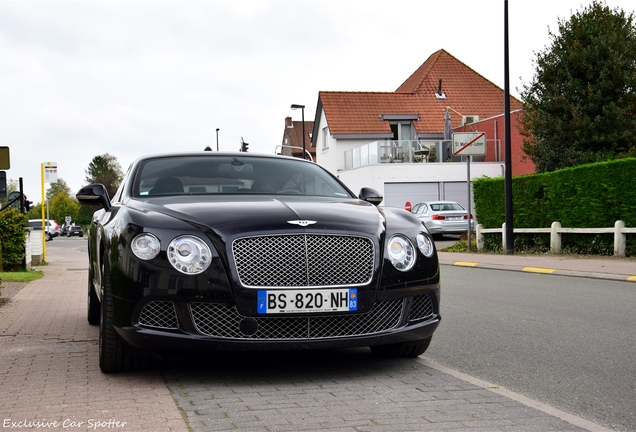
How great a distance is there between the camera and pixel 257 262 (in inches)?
194

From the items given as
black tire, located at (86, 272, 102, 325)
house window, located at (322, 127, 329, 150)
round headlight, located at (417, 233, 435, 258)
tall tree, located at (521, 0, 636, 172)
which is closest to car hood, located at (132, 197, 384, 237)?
round headlight, located at (417, 233, 435, 258)

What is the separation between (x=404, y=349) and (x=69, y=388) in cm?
225

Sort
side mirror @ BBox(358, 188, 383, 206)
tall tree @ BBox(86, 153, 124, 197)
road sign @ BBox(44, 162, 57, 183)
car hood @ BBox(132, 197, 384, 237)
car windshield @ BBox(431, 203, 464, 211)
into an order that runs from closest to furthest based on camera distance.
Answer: car hood @ BBox(132, 197, 384, 237), side mirror @ BBox(358, 188, 383, 206), road sign @ BBox(44, 162, 57, 183), car windshield @ BBox(431, 203, 464, 211), tall tree @ BBox(86, 153, 124, 197)

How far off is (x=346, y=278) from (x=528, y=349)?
2177 millimetres

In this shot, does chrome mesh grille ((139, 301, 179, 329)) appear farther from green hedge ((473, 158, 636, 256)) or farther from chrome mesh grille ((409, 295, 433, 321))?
green hedge ((473, 158, 636, 256))

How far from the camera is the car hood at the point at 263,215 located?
16.5 ft

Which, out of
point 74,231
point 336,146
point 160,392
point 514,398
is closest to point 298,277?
point 160,392

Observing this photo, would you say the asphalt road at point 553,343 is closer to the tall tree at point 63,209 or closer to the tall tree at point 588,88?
the tall tree at point 588,88

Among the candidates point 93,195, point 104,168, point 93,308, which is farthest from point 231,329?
A: point 104,168

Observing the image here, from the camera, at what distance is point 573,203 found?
61.0 feet

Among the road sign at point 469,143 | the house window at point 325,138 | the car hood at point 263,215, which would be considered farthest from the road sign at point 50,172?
the house window at point 325,138

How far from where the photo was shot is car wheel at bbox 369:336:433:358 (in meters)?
5.73

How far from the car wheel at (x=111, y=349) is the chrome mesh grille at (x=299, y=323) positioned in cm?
61

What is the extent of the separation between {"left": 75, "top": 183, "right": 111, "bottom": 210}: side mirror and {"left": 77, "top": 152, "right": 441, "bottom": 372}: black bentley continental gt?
3.29 ft
